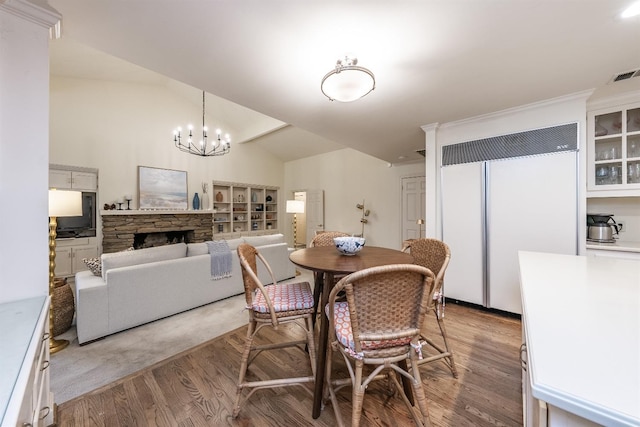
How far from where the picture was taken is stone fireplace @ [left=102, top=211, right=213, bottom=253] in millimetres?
4793

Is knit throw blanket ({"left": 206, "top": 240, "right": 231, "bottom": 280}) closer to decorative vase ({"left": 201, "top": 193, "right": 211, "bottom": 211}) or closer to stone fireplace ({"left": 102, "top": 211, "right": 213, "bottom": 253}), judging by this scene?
stone fireplace ({"left": 102, "top": 211, "right": 213, "bottom": 253})

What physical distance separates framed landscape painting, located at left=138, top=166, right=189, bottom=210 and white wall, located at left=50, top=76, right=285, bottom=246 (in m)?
0.12

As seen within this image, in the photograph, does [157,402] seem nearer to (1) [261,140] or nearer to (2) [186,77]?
(2) [186,77]

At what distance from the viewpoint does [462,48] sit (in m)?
1.72

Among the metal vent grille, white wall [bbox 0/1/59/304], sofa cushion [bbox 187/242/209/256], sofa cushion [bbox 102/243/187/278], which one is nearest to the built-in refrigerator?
the metal vent grille

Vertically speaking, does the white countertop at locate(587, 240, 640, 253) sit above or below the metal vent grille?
below

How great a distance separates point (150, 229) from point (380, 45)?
5583 millimetres

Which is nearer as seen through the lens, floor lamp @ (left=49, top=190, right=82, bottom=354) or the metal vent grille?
floor lamp @ (left=49, top=190, right=82, bottom=354)

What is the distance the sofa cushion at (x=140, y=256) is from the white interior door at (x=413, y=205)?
432cm

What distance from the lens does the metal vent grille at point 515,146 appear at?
245 centimetres

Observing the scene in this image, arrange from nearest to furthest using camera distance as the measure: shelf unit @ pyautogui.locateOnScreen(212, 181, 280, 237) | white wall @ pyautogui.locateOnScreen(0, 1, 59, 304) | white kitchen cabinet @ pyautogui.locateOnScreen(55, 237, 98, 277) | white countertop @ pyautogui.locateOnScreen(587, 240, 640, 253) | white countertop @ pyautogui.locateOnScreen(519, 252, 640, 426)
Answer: white countertop @ pyautogui.locateOnScreen(519, 252, 640, 426), white wall @ pyautogui.locateOnScreen(0, 1, 59, 304), white countertop @ pyautogui.locateOnScreen(587, 240, 640, 253), white kitchen cabinet @ pyautogui.locateOnScreen(55, 237, 98, 277), shelf unit @ pyautogui.locateOnScreen(212, 181, 280, 237)

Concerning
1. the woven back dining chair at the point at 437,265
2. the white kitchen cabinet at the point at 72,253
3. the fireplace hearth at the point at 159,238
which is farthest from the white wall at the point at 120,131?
the woven back dining chair at the point at 437,265

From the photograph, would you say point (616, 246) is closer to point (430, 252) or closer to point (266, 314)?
point (430, 252)

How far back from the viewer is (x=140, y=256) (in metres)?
2.69
